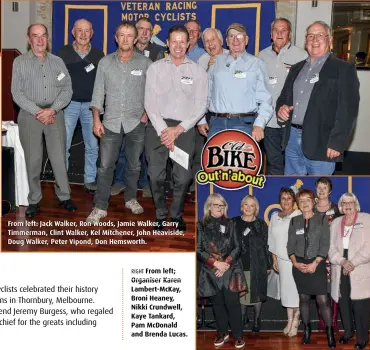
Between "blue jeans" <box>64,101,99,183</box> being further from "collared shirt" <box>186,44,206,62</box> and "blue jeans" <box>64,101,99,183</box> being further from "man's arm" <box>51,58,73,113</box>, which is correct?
"collared shirt" <box>186,44,206,62</box>

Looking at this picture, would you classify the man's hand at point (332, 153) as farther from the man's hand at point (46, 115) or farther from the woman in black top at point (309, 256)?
the man's hand at point (46, 115)

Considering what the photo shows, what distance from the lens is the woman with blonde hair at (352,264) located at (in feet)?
9.25

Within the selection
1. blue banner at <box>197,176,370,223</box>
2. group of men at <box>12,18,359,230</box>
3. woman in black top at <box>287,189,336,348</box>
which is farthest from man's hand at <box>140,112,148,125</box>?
woman in black top at <box>287,189,336,348</box>

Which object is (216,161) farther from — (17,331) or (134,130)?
(17,331)

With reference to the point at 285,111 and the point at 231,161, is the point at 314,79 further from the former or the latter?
the point at 231,161

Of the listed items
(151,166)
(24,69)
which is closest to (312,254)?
(151,166)

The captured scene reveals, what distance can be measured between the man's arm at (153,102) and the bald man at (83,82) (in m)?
0.74

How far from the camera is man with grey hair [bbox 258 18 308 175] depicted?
312 centimetres

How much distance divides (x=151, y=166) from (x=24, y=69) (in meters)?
0.96

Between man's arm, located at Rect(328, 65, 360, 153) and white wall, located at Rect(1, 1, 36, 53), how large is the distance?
1670 mm

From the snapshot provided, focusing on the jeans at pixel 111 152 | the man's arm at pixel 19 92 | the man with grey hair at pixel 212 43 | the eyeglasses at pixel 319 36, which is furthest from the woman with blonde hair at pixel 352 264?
the man's arm at pixel 19 92

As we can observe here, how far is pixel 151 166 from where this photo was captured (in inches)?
128

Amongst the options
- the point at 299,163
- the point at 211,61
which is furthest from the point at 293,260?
the point at 211,61

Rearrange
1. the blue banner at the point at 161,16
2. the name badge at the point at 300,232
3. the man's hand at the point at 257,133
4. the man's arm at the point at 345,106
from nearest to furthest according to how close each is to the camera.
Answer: the man's arm at the point at 345,106 < the name badge at the point at 300,232 < the man's hand at the point at 257,133 < the blue banner at the point at 161,16
